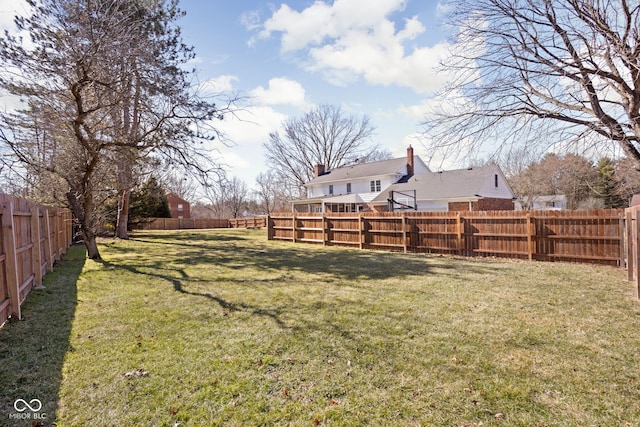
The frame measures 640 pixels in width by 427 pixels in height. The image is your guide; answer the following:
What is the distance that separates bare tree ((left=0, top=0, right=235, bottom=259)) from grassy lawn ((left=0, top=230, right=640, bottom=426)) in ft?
16.5

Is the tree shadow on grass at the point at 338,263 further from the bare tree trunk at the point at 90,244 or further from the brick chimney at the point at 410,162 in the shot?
the brick chimney at the point at 410,162

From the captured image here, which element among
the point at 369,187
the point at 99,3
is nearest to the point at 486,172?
the point at 369,187

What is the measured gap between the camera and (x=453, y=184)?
2316 cm

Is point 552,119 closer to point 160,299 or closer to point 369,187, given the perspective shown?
point 160,299

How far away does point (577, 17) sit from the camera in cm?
527

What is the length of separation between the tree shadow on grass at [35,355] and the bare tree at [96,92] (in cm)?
525

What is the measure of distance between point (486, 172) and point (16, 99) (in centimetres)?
2372

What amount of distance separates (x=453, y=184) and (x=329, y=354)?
2198 cm

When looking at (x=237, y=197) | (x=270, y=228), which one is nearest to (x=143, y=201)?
(x=270, y=228)

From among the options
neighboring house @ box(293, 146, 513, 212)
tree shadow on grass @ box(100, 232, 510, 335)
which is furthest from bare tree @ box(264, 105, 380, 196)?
tree shadow on grass @ box(100, 232, 510, 335)

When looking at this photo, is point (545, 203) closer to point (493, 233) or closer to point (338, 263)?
point (493, 233)

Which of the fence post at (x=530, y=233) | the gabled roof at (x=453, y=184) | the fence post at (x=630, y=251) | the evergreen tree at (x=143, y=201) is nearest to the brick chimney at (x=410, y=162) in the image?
the gabled roof at (x=453, y=184)

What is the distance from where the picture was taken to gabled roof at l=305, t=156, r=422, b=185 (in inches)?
1083

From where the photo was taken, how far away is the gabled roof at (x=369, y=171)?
1083 inches
